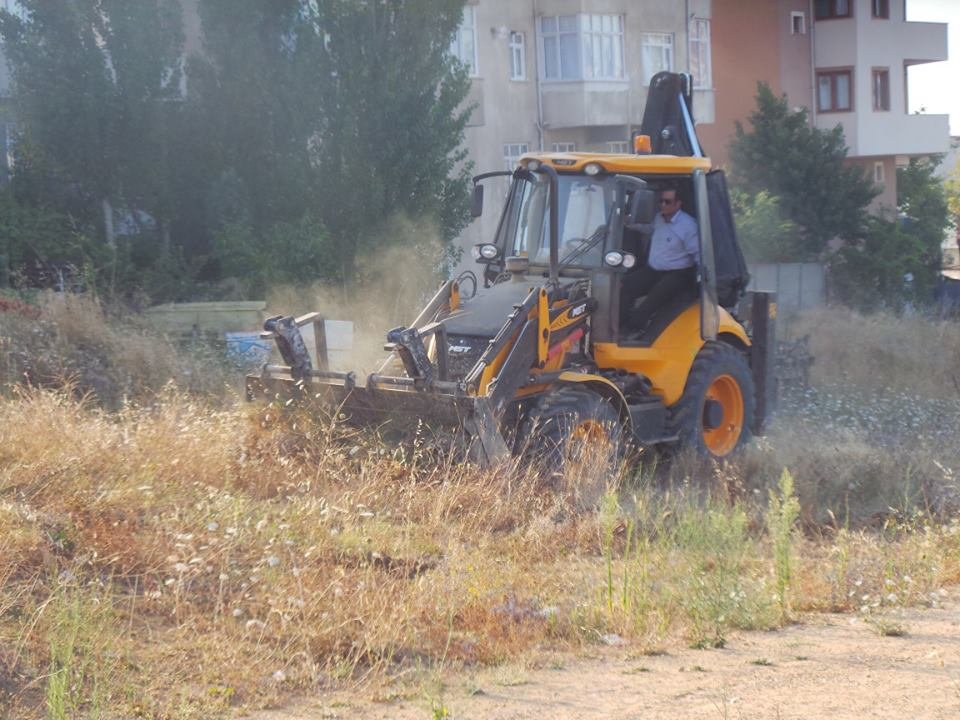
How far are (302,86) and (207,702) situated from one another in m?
14.2

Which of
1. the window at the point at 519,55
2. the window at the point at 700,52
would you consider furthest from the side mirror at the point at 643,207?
the window at the point at 700,52

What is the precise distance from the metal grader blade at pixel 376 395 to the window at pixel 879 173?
3143cm

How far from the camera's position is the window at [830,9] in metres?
37.1

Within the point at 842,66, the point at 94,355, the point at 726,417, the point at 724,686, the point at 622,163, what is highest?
the point at 842,66

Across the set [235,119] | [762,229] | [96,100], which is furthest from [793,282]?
[96,100]

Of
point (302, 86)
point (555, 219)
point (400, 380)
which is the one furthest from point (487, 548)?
point (302, 86)

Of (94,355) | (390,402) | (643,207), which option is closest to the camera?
(390,402)

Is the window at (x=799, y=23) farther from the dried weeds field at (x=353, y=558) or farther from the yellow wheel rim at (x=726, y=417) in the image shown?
the dried weeds field at (x=353, y=558)

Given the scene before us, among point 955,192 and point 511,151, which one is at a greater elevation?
point 511,151

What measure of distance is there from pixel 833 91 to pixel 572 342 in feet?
98.0

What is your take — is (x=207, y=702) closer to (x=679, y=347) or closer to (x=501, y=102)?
(x=679, y=347)

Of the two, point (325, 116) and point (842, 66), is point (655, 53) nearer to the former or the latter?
point (842, 66)

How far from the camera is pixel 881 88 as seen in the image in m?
37.9

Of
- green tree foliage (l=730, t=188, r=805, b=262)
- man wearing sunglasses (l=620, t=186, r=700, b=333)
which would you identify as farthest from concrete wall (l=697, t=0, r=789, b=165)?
man wearing sunglasses (l=620, t=186, r=700, b=333)
